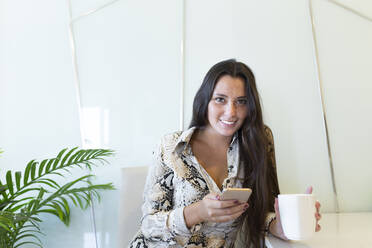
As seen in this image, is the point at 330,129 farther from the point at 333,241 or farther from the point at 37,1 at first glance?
the point at 37,1

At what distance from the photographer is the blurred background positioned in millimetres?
1655

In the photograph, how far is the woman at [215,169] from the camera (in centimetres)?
118

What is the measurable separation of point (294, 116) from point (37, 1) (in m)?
1.45

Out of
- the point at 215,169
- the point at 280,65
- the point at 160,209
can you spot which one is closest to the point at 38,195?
the point at 160,209

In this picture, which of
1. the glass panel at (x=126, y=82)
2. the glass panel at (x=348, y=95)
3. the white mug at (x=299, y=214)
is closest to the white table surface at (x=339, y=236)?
the white mug at (x=299, y=214)

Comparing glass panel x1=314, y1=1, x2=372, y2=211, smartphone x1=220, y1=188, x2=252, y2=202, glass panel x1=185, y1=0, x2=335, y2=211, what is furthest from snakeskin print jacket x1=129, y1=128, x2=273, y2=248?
glass panel x1=314, y1=1, x2=372, y2=211

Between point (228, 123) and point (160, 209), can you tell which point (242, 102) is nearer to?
point (228, 123)

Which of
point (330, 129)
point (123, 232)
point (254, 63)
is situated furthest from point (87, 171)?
point (330, 129)

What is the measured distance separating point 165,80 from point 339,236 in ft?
3.50

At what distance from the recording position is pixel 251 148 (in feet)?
4.30

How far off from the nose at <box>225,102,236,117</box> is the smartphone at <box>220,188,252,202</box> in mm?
377

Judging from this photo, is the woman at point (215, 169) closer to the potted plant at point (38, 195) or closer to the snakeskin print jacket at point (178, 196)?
the snakeskin print jacket at point (178, 196)

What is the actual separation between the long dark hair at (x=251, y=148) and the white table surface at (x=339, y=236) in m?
0.11

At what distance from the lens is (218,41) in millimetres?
1745
